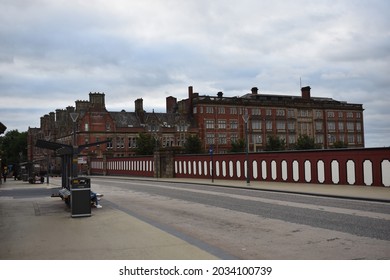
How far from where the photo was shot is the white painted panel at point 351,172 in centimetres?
2692

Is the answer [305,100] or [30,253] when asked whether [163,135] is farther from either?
[30,253]

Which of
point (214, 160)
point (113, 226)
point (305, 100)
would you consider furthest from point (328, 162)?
point (305, 100)

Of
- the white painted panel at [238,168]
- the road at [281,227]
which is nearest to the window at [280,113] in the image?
the white painted panel at [238,168]

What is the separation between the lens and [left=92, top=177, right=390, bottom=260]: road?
860 cm

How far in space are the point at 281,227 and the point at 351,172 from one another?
1723cm

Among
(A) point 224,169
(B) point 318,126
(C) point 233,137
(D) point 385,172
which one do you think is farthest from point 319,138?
(D) point 385,172

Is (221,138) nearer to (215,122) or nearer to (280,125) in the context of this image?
(215,122)

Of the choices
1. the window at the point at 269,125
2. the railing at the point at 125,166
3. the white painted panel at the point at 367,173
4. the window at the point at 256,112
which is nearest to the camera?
the white painted panel at the point at 367,173

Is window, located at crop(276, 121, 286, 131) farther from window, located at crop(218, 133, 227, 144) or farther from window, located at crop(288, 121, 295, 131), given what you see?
window, located at crop(218, 133, 227, 144)

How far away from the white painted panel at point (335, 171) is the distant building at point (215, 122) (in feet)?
174

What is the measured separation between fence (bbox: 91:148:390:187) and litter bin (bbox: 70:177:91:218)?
693 inches

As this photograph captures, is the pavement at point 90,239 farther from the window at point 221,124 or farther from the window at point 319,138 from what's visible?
the window at point 319,138

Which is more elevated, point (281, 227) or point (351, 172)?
point (351, 172)

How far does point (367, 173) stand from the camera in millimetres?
25953
